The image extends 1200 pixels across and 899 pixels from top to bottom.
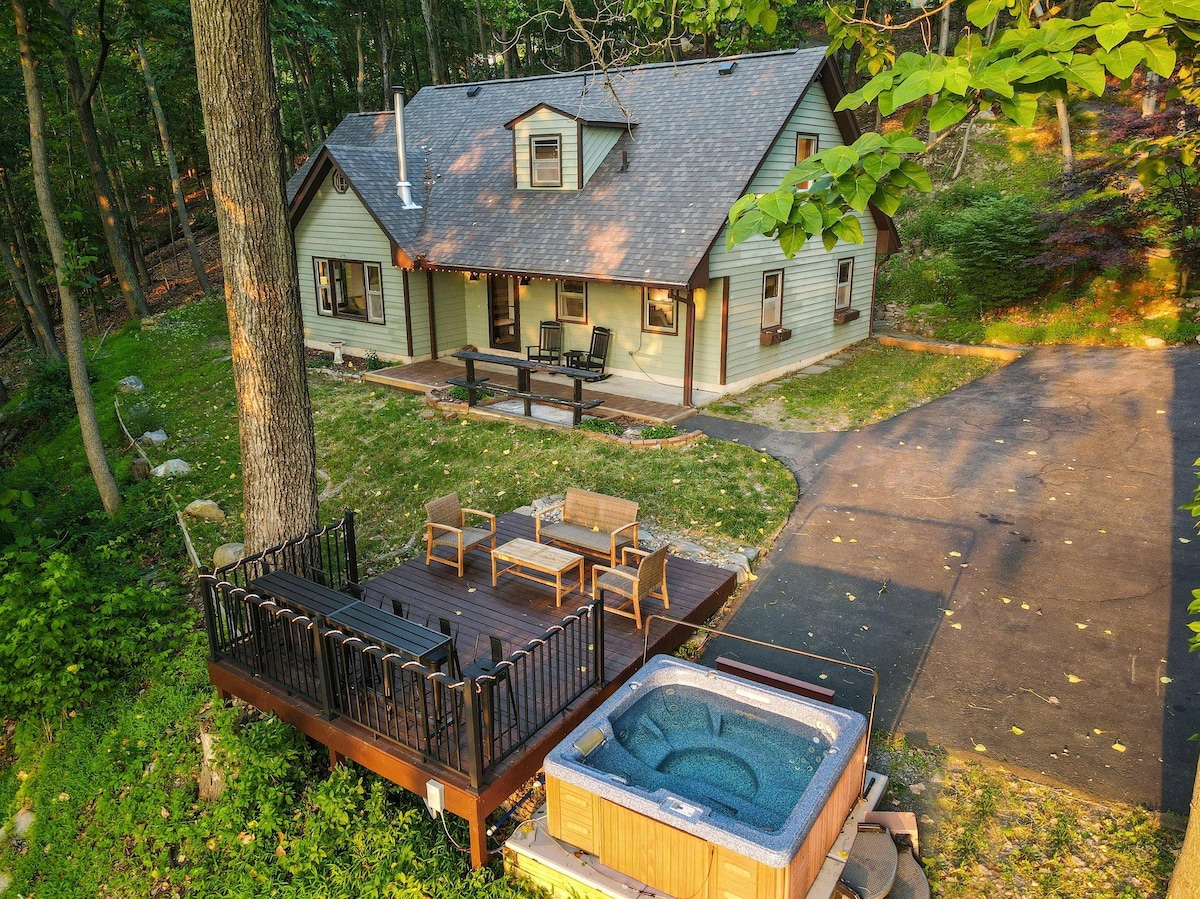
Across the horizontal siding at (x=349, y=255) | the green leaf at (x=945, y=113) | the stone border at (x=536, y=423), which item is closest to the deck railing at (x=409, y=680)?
the green leaf at (x=945, y=113)

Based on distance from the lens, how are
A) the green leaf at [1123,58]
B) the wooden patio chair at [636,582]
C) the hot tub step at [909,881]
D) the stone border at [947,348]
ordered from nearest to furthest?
the green leaf at [1123,58]
the hot tub step at [909,881]
the wooden patio chair at [636,582]
the stone border at [947,348]

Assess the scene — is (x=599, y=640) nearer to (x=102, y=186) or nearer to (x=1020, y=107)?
(x=1020, y=107)

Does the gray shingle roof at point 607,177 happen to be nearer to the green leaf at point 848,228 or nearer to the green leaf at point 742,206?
the green leaf at point 742,206

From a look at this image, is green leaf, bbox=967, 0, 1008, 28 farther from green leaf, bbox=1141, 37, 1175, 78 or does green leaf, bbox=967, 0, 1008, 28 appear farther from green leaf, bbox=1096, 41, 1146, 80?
green leaf, bbox=1141, 37, 1175, 78

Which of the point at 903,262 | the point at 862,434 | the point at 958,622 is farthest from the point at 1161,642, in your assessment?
the point at 903,262

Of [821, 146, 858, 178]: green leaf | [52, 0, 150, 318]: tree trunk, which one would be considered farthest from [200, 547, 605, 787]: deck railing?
[52, 0, 150, 318]: tree trunk

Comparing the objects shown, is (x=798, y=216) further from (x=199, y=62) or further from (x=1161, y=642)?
(x=1161, y=642)

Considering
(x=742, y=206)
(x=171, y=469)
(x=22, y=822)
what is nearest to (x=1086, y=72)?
(x=742, y=206)
